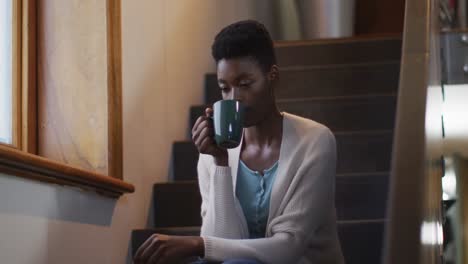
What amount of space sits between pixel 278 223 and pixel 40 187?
0.66 m

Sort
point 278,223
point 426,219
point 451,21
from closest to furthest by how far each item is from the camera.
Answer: point 426,219
point 278,223
point 451,21

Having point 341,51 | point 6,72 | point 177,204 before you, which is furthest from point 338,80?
point 6,72

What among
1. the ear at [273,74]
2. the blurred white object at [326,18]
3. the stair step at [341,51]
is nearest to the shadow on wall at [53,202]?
the ear at [273,74]

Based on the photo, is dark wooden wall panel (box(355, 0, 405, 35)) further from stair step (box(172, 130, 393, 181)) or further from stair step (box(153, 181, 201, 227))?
stair step (box(153, 181, 201, 227))

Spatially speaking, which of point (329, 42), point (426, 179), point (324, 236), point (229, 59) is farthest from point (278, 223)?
point (329, 42)

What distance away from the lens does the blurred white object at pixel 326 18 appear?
17.0 feet

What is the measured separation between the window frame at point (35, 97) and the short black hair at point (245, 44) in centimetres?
58

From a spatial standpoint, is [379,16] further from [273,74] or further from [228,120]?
[228,120]

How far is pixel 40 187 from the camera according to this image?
95.6 inches

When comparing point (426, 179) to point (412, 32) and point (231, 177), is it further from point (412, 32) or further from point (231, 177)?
point (231, 177)

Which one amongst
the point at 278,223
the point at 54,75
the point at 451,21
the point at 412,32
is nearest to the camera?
the point at 412,32

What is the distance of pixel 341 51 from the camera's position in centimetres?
399

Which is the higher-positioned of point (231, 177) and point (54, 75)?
point (54, 75)

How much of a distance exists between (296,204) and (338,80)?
5.48 ft
